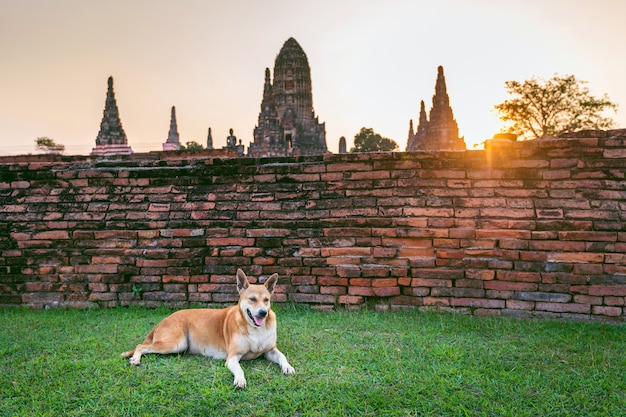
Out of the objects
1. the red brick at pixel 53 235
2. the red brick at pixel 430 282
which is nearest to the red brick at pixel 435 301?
the red brick at pixel 430 282

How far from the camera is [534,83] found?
26.5m

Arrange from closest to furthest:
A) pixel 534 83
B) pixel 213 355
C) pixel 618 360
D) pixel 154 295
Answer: pixel 618 360 < pixel 213 355 < pixel 154 295 < pixel 534 83

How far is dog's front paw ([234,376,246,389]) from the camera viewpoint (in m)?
2.49

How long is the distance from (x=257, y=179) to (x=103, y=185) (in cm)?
168

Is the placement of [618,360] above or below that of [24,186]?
below

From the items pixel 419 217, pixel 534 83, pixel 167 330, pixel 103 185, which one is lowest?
pixel 167 330

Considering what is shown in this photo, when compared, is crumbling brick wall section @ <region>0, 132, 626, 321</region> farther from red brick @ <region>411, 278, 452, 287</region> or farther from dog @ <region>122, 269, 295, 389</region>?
dog @ <region>122, 269, 295, 389</region>

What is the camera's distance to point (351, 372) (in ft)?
8.73

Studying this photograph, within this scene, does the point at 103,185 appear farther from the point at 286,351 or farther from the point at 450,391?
the point at 450,391

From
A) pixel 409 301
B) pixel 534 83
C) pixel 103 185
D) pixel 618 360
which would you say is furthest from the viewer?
pixel 534 83

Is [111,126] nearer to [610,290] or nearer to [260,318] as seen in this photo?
[260,318]

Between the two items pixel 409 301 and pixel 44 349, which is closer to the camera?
pixel 44 349

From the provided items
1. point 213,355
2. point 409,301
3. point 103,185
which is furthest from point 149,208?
point 409,301

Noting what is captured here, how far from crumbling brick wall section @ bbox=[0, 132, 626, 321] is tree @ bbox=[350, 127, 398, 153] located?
158 feet
